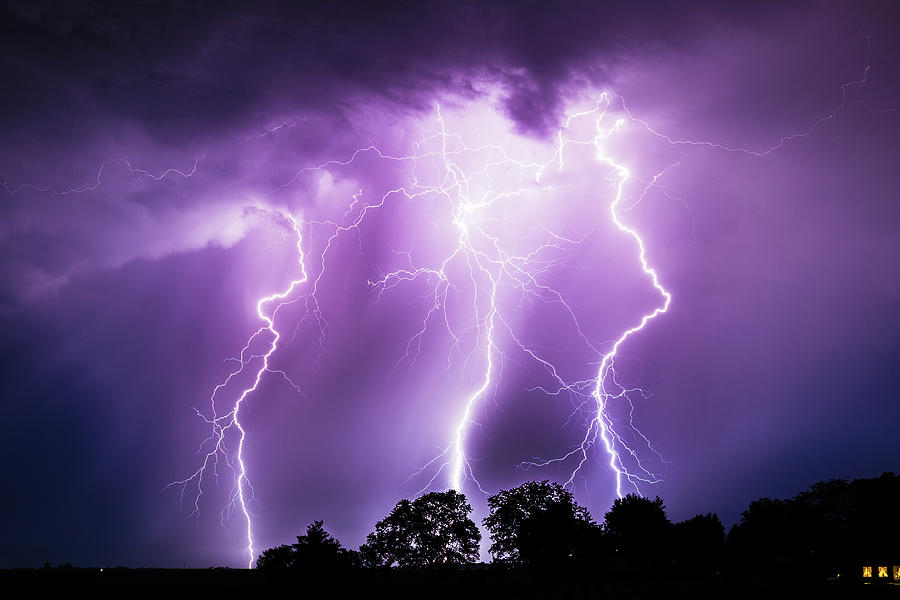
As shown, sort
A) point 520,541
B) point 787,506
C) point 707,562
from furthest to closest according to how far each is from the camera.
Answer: point 787,506
point 707,562
point 520,541

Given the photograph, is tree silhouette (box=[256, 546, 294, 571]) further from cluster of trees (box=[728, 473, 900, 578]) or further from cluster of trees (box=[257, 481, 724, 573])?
cluster of trees (box=[728, 473, 900, 578])

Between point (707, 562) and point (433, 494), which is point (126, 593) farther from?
point (707, 562)

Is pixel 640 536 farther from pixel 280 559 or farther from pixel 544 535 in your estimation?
pixel 280 559

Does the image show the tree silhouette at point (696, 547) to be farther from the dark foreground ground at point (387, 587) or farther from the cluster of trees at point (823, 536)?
the dark foreground ground at point (387, 587)

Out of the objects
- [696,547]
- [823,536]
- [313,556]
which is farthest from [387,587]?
[823,536]

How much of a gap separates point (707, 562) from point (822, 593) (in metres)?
10.8

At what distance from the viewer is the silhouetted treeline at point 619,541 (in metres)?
27.6

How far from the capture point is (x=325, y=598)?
1725 centimetres

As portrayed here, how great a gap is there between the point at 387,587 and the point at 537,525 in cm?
990

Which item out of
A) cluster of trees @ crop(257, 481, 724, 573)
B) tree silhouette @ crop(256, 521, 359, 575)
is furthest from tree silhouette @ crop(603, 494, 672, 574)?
tree silhouette @ crop(256, 521, 359, 575)

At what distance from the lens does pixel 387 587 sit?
20.1 metres

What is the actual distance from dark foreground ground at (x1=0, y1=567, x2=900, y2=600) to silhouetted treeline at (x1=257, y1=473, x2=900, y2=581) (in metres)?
3.56

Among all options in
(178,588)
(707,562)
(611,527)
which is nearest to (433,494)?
(611,527)

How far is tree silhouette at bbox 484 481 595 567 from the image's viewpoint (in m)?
27.3
